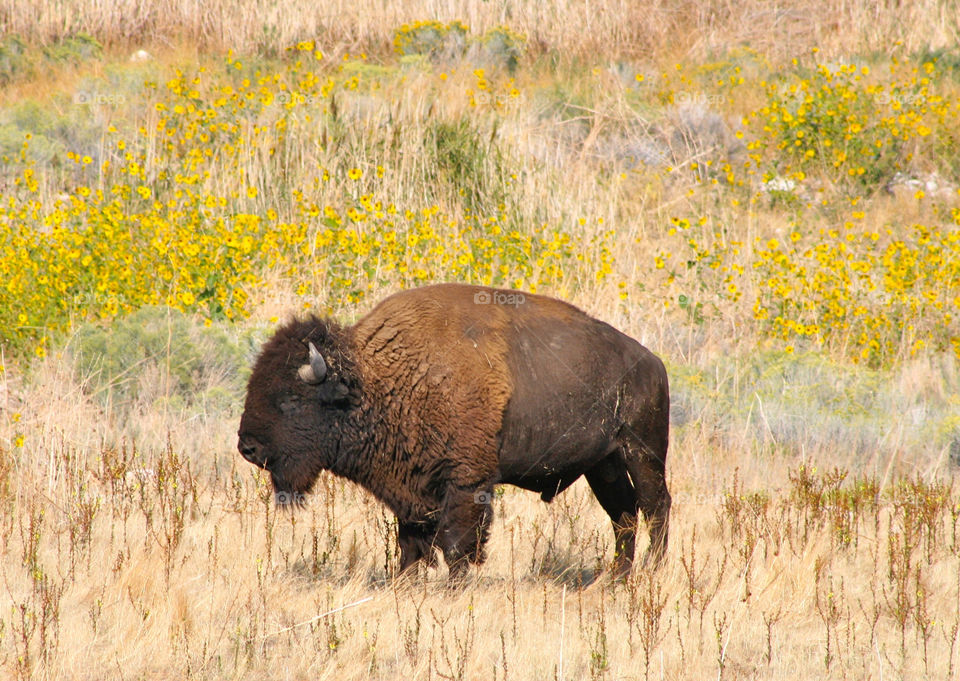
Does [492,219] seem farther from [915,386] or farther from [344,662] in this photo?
[344,662]

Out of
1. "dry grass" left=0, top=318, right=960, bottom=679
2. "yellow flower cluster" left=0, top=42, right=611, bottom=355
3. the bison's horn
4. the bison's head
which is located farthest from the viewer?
"yellow flower cluster" left=0, top=42, right=611, bottom=355

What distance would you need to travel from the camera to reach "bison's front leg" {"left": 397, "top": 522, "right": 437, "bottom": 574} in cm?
615

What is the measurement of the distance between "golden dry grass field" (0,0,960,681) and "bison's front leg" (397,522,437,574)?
0.11m

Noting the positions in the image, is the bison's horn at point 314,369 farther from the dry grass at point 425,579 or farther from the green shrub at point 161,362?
the green shrub at point 161,362

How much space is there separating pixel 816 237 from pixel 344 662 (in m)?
10.5

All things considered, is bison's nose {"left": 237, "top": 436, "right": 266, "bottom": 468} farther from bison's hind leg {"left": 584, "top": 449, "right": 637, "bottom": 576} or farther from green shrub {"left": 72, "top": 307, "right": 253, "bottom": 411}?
green shrub {"left": 72, "top": 307, "right": 253, "bottom": 411}

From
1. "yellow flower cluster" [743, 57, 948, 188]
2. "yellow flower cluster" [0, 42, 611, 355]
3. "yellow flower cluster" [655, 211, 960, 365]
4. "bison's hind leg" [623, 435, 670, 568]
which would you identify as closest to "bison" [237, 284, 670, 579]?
"bison's hind leg" [623, 435, 670, 568]

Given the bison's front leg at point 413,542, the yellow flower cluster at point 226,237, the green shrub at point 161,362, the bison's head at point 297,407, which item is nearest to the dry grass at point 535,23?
the yellow flower cluster at point 226,237

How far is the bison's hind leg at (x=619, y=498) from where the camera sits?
665cm

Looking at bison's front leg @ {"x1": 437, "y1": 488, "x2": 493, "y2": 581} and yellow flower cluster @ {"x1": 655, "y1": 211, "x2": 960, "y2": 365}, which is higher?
bison's front leg @ {"x1": 437, "y1": 488, "x2": 493, "y2": 581}

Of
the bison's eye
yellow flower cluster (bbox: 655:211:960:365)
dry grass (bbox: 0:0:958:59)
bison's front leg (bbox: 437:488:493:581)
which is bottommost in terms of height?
yellow flower cluster (bbox: 655:211:960:365)

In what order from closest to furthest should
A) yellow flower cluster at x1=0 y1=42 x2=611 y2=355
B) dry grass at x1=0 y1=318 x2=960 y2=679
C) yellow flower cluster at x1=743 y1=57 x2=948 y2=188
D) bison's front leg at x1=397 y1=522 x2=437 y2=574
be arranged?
dry grass at x1=0 y1=318 x2=960 y2=679 → bison's front leg at x1=397 y1=522 x2=437 y2=574 → yellow flower cluster at x1=0 y1=42 x2=611 y2=355 → yellow flower cluster at x1=743 y1=57 x2=948 y2=188

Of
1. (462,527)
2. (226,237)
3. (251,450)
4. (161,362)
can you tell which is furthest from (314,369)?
(226,237)

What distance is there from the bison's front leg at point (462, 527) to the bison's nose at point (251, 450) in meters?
0.97
